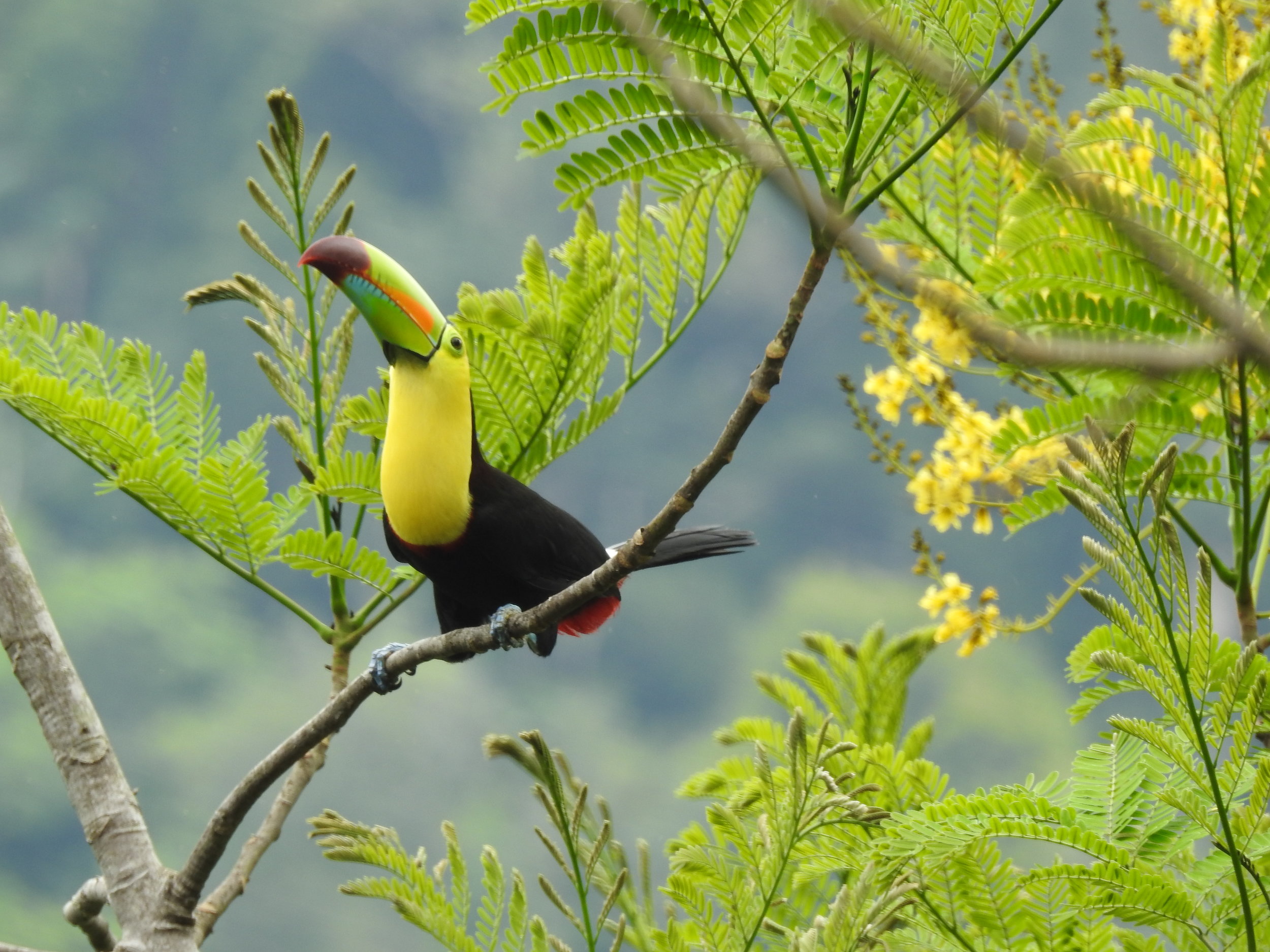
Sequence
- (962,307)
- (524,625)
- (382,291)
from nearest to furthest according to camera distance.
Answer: (962,307), (524,625), (382,291)

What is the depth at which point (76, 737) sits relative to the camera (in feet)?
6.02

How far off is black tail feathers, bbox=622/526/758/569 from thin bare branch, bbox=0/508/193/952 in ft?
2.88

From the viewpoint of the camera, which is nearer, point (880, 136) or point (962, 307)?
point (962, 307)

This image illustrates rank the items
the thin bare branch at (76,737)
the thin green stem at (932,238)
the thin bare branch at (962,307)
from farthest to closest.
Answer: the thin green stem at (932,238) → the thin bare branch at (76,737) → the thin bare branch at (962,307)

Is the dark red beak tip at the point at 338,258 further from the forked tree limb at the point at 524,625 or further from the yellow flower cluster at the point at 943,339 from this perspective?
the yellow flower cluster at the point at 943,339

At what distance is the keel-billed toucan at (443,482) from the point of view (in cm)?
166

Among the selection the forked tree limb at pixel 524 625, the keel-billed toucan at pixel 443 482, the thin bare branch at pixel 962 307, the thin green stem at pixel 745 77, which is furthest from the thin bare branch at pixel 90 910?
the thin bare branch at pixel 962 307

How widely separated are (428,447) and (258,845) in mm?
707

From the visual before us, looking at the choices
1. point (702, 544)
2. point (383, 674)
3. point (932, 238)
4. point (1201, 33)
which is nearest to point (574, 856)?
point (383, 674)

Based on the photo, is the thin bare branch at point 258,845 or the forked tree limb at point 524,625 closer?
the forked tree limb at point 524,625

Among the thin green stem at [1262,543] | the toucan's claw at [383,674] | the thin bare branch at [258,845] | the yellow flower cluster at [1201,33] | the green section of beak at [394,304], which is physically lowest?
the thin bare branch at [258,845]

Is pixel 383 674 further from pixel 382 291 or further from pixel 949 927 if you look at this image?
pixel 949 927

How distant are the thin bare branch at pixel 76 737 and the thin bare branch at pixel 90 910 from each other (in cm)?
9

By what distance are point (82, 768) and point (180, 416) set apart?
1.91ft
